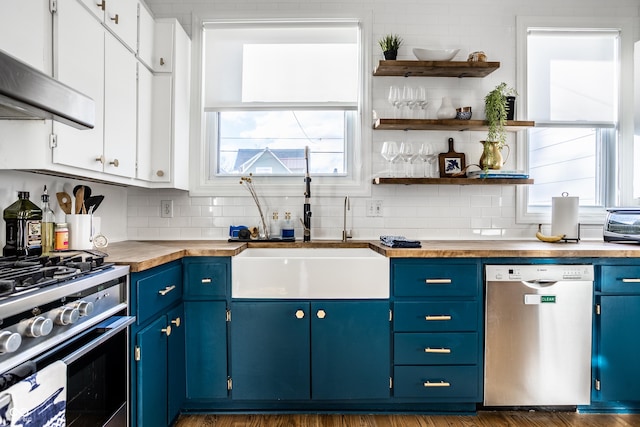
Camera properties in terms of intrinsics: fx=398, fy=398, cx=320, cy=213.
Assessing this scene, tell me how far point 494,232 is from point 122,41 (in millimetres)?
2654

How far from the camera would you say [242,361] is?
2172 millimetres

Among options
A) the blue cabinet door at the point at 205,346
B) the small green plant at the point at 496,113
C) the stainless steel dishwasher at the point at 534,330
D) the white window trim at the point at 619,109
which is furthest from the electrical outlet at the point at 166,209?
the white window trim at the point at 619,109

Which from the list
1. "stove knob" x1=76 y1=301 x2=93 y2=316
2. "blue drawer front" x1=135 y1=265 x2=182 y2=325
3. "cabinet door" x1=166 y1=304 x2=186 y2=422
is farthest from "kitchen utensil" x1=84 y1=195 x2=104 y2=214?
"stove knob" x1=76 y1=301 x2=93 y2=316

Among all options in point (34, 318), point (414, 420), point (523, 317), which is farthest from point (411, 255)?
point (34, 318)

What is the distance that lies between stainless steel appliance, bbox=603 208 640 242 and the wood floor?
1034 mm

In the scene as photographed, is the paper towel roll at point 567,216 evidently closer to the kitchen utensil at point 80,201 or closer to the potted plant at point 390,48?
the potted plant at point 390,48

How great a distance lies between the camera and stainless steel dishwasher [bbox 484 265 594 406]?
2150 millimetres

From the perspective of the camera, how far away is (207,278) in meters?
2.17

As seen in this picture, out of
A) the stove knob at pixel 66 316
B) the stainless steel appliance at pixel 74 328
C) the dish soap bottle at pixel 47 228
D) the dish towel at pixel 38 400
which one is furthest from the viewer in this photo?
the dish soap bottle at pixel 47 228

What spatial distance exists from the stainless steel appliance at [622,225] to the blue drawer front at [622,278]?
376 millimetres

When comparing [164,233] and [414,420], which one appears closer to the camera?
[414,420]

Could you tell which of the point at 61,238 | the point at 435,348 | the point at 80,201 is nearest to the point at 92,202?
the point at 80,201

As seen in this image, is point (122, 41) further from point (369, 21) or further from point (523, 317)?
point (523, 317)

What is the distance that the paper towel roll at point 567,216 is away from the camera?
8.59ft
